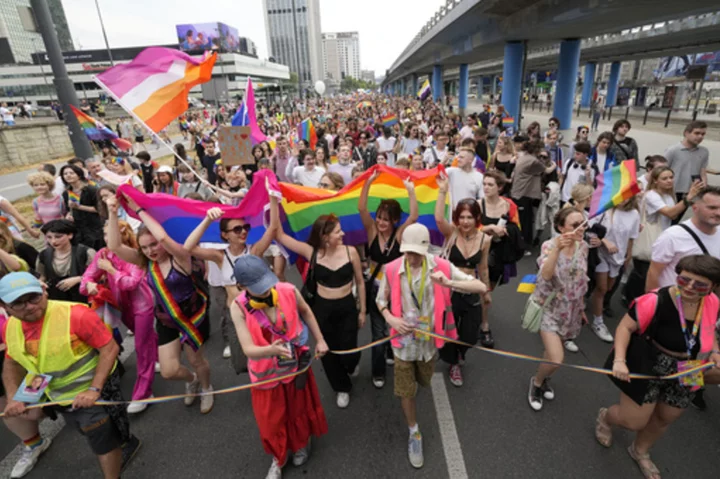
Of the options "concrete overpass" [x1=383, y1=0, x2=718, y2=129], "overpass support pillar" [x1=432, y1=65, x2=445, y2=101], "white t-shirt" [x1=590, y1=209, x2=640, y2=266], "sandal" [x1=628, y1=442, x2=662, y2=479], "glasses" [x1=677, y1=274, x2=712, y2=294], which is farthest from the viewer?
"overpass support pillar" [x1=432, y1=65, x2=445, y2=101]

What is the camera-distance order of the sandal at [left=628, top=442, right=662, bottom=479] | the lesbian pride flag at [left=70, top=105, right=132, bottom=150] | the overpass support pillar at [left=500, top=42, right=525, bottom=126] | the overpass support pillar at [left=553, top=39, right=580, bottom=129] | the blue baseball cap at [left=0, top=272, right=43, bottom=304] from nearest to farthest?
1. the blue baseball cap at [left=0, top=272, right=43, bottom=304]
2. the sandal at [left=628, top=442, right=662, bottom=479]
3. the lesbian pride flag at [left=70, top=105, right=132, bottom=150]
4. the overpass support pillar at [left=553, top=39, right=580, bottom=129]
5. the overpass support pillar at [left=500, top=42, right=525, bottom=126]

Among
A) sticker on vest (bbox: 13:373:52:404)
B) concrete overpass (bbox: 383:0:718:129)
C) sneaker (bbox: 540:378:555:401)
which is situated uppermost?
concrete overpass (bbox: 383:0:718:129)

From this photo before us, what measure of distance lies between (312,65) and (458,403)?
170 metres

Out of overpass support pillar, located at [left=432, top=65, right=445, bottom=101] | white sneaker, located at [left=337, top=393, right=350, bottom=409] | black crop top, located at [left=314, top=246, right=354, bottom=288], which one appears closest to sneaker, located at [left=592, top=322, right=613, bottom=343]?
white sneaker, located at [left=337, top=393, right=350, bottom=409]

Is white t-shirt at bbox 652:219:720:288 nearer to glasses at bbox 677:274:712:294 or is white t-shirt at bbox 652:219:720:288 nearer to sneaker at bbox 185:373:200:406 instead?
glasses at bbox 677:274:712:294

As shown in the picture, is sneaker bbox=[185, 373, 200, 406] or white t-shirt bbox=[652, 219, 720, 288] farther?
sneaker bbox=[185, 373, 200, 406]

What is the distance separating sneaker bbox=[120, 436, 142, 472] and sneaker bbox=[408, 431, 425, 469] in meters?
2.21

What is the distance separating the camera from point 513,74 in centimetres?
2064

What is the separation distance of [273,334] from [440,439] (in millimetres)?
1715

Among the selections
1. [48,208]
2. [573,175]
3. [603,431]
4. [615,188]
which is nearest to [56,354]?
[603,431]

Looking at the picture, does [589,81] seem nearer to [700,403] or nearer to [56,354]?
[700,403]

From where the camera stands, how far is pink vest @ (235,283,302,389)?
2.45m

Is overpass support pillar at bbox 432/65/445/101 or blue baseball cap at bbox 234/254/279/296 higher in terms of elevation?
overpass support pillar at bbox 432/65/445/101

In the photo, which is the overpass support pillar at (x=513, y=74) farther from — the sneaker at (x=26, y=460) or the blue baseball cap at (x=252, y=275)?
the sneaker at (x=26, y=460)
